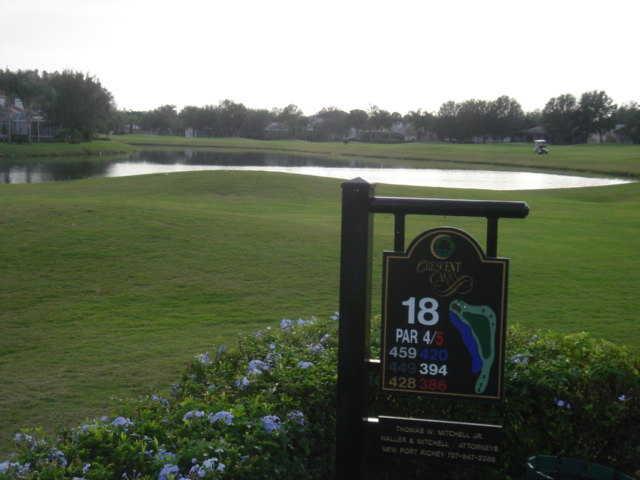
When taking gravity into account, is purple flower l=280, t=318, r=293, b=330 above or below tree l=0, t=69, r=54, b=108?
below

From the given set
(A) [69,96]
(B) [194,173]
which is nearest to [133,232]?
(B) [194,173]

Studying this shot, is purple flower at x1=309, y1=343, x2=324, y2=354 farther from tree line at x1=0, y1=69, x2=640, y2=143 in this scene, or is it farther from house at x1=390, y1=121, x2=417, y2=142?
house at x1=390, y1=121, x2=417, y2=142

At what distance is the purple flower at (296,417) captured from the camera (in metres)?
3.40

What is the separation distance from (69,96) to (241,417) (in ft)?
297

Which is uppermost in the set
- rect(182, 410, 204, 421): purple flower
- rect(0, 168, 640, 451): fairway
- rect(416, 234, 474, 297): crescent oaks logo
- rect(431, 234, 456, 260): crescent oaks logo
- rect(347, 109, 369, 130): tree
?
rect(347, 109, 369, 130): tree

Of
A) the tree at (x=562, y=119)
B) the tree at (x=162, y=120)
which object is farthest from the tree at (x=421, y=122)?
the tree at (x=162, y=120)

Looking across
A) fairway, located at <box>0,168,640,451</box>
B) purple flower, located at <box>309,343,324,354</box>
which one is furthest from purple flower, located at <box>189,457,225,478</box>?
fairway, located at <box>0,168,640,451</box>

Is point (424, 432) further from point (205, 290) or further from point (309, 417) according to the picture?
point (205, 290)

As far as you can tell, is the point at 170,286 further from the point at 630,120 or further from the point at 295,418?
the point at 630,120

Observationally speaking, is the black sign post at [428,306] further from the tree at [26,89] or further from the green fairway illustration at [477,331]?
the tree at [26,89]

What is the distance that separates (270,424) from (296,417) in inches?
8.5

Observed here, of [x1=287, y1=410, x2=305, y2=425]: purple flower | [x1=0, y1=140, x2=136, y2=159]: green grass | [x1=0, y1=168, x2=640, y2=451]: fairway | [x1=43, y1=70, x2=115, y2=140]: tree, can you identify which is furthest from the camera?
[x1=43, y1=70, x2=115, y2=140]: tree

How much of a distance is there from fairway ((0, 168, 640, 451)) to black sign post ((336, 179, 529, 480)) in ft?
9.38

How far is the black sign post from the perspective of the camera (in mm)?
3174
